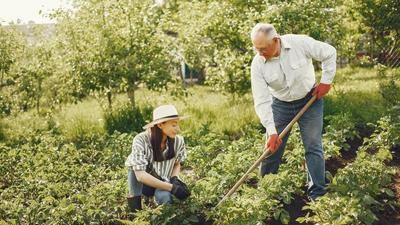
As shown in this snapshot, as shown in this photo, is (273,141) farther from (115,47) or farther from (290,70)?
(115,47)

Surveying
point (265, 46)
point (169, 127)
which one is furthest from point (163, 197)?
point (265, 46)

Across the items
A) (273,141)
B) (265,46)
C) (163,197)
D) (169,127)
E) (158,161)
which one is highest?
(265,46)

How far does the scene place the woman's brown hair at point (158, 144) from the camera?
4543mm

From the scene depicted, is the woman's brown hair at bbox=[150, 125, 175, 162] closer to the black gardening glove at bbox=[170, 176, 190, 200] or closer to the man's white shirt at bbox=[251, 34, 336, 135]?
the black gardening glove at bbox=[170, 176, 190, 200]

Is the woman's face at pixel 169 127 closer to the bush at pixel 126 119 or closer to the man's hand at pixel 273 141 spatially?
the man's hand at pixel 273 141

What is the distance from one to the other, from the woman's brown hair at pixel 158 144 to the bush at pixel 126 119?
3.96 metres

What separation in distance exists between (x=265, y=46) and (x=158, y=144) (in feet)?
4.03

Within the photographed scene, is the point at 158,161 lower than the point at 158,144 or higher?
lower

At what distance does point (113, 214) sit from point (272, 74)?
191 cm

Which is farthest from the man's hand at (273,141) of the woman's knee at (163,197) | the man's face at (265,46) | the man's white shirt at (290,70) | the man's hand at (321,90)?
the woman's knee at (163,197)

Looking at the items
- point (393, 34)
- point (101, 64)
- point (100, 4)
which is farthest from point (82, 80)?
point (393, 34)

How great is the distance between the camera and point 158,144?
458cm

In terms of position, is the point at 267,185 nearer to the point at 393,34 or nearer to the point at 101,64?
the point at 101,64

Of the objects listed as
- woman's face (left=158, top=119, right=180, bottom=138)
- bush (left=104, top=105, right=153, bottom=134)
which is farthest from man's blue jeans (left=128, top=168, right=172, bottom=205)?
bush (left=104, top=105, right=153, bottom=134)
